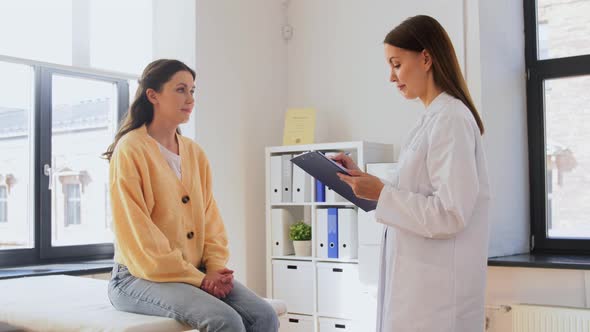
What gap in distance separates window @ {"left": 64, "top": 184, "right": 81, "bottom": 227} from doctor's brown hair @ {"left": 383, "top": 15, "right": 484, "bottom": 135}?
2.72 metres

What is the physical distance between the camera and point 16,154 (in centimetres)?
363

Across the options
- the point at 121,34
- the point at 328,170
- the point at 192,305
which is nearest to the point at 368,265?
the point at 192,305

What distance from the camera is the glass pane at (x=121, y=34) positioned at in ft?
13.1

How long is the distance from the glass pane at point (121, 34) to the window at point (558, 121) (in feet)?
7.70

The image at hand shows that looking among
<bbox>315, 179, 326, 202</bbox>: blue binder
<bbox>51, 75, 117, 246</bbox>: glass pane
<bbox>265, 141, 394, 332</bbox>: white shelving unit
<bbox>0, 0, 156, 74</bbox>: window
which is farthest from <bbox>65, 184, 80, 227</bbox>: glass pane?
<bbox>315, 179, 326, 202</bbox>: blue binder

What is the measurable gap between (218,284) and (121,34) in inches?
90.3

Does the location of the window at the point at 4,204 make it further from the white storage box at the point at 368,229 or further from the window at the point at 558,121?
the window at the point at 558,121

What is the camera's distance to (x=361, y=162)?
12.4 ft

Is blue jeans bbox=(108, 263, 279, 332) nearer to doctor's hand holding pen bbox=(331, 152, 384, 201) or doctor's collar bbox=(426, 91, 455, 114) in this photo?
doctor's hand holding pen bbox=(331, 152, 384, 201)

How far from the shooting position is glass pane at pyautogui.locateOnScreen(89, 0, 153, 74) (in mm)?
3982

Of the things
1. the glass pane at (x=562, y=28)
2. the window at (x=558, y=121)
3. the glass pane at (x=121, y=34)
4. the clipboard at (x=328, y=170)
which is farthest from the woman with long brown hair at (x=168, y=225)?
the glass pane at (x=562, y=28)

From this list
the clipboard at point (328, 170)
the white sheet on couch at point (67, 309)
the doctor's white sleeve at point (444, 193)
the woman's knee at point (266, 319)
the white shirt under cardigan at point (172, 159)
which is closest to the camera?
the doctor's white sleeve at point (444, 193)

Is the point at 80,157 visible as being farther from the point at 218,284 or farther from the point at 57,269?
the point at 218,284

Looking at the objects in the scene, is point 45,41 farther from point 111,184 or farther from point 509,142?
point 509,142
